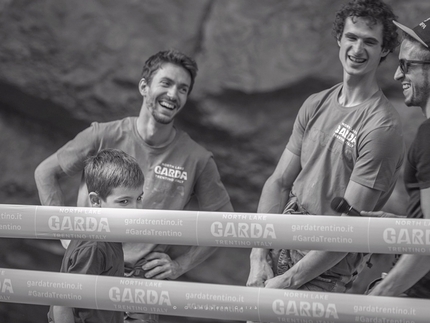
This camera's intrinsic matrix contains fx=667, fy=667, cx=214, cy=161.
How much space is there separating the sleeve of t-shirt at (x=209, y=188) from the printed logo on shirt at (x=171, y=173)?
9 centimetres

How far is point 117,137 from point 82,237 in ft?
2.51

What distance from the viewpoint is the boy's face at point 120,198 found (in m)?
1.92

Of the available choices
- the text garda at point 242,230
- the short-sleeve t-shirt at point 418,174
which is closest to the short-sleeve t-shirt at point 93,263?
the text garda at point 242,230

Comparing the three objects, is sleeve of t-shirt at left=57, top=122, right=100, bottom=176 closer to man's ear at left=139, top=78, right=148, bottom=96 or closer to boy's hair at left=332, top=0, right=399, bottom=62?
man's ear at left=139, top=78, right=148, bottom=96

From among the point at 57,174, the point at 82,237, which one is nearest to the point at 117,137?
the point at 57,174

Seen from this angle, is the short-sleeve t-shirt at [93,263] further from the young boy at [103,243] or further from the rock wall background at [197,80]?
the rock wall background at [197,80]

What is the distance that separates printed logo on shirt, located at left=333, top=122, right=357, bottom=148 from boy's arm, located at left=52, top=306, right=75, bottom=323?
0.92m

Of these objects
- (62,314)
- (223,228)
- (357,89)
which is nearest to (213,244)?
(223,228)

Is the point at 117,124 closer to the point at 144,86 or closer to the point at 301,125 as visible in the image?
the point at 144,86

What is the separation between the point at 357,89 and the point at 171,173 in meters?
0.78

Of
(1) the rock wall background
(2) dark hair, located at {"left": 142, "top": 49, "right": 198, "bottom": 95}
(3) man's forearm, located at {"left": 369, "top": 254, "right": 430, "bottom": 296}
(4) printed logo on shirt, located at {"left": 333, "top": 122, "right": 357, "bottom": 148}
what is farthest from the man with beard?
(3) man's forearm, located at {"left": 369, "top": 254, "right": 430, "bottom": 296}

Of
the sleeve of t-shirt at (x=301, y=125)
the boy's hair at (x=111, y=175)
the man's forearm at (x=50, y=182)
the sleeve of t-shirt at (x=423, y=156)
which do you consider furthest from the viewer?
the man's forearm at (x=50, y=182)

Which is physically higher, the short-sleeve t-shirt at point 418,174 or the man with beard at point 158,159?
the man with beard at point 158,159

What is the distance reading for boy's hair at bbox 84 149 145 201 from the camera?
191cm
